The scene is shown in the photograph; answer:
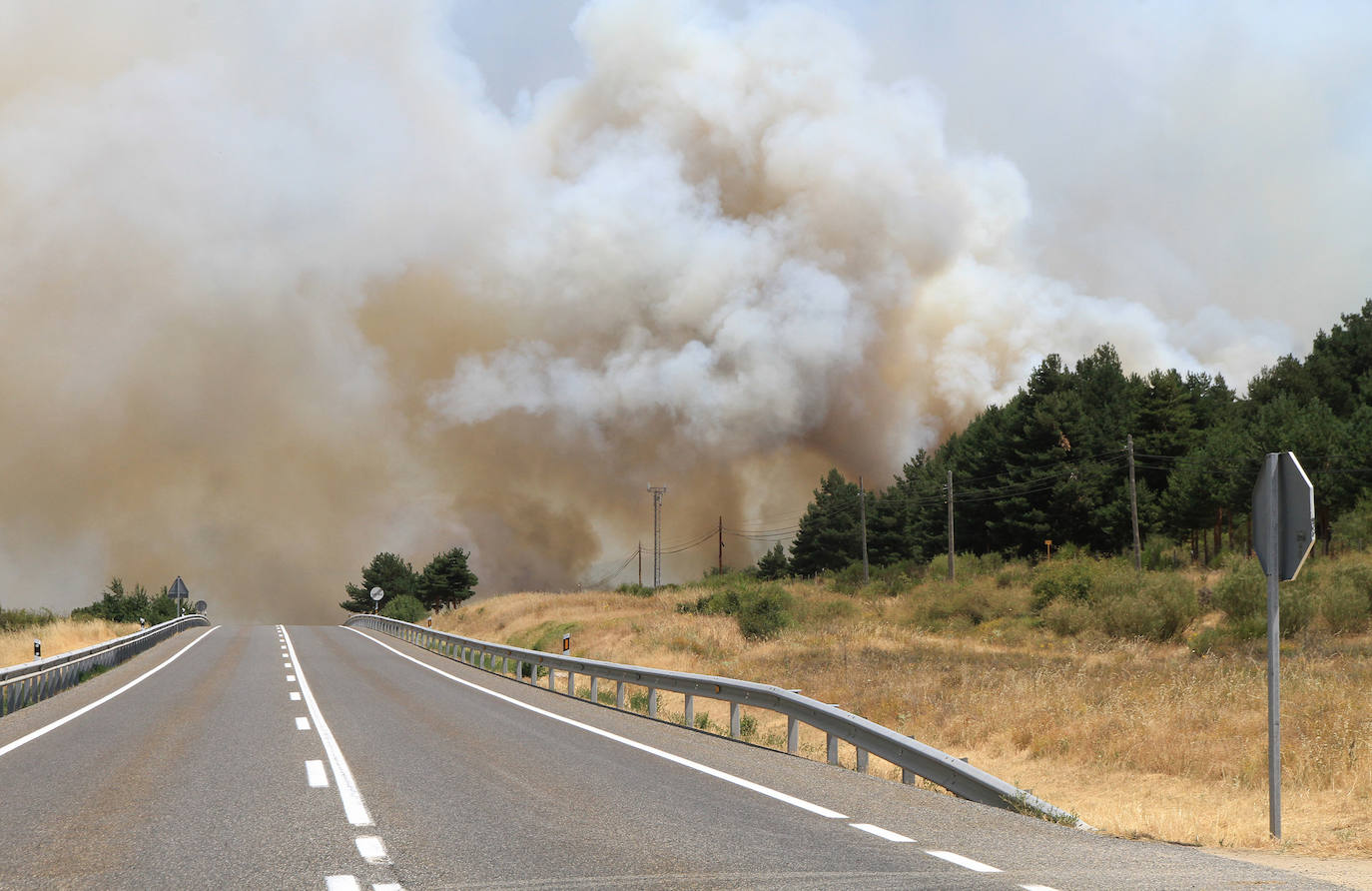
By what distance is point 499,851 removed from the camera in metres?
6.85

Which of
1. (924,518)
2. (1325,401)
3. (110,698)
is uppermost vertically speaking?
(1325,401)

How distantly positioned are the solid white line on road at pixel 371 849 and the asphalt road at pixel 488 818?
0.03 m

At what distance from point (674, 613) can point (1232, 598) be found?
2164 cm

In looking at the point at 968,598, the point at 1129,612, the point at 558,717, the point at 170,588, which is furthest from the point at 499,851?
the point at 170,588

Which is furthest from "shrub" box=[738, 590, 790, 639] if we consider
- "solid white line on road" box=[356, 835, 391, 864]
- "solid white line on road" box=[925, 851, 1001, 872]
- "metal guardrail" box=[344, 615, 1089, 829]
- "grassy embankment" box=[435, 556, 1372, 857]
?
"solid white line on road" box=[356, 835, 391, 864]

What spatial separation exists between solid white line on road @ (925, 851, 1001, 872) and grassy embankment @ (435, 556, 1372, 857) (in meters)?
1.99

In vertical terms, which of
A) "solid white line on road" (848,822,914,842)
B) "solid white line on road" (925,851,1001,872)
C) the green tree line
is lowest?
"solid white line on road" (848,822,914,842)

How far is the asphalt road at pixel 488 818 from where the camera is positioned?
6.29 m

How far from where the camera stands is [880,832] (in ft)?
25.5

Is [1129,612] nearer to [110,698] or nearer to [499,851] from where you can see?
[110,698]

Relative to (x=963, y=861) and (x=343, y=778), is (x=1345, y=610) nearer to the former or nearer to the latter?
(x=963, y=861)

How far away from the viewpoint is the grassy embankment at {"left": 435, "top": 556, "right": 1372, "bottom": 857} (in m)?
10.9

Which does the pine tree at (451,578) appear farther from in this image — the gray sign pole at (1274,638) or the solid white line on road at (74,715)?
the gray sign pole at (1274,638)

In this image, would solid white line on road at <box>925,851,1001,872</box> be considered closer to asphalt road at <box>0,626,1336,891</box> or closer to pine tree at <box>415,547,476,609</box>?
asphalt road at <box>0,626,1336,891</box>
